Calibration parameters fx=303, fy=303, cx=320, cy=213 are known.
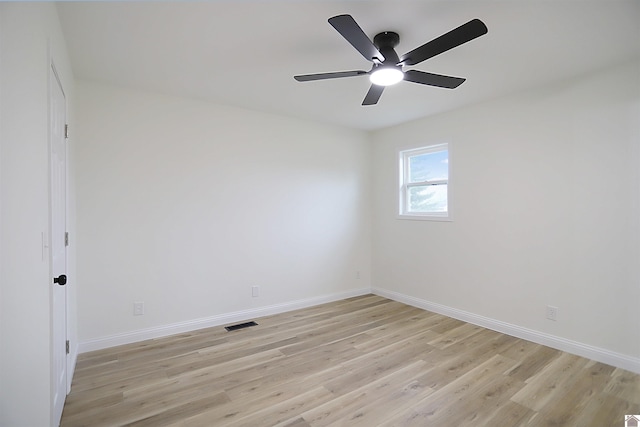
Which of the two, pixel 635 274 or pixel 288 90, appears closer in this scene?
pixel 635 274


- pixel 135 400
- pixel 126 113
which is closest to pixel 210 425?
pixel 135 400

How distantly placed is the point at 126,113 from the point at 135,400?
2513 mm

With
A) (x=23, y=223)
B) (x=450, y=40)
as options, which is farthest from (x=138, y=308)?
(x=450, y=40)

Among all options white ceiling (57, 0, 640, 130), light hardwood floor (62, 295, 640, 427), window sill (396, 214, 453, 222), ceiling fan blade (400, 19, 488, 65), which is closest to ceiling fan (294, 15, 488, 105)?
ceiling fan blade (400, 19, 488, 65)

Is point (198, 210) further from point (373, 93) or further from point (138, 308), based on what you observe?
point (373, 93)

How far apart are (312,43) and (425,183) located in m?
2.57

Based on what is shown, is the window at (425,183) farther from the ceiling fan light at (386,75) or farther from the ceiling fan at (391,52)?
the ceiling fan light at (386,75)

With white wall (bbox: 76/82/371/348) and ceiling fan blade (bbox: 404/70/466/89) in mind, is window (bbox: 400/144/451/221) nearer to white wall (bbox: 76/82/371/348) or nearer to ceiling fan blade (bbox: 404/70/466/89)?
white wall (bbox: 76/82/371/348)

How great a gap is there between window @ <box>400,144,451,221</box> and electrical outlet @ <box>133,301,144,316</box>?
3.37m

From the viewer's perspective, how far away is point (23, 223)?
1.26 metres

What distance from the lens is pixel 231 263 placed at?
11.6 feet

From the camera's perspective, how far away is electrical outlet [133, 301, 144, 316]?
9.86ft

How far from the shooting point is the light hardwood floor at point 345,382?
76.0 inches

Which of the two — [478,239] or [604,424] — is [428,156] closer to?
[478,239]
